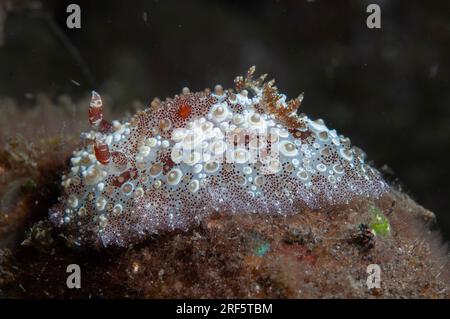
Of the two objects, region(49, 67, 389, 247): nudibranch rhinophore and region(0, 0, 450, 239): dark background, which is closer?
region(49, 67, 389, 247): nudibranch rhinophore

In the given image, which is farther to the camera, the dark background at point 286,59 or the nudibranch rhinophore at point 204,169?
the dark background at point 286,59

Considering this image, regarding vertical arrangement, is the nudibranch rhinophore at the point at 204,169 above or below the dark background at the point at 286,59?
below

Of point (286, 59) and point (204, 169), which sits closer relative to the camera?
point (204, 169)
